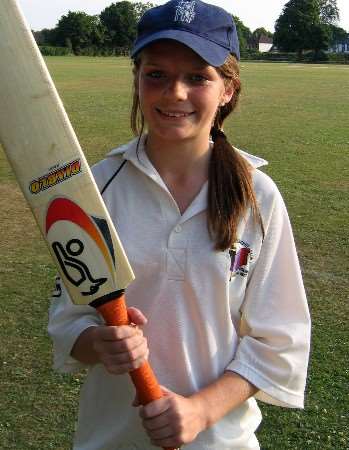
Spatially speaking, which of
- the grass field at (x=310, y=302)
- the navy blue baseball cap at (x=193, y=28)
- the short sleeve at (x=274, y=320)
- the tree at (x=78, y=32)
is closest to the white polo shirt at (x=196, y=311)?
the short sleeve at (x=274, y=320)

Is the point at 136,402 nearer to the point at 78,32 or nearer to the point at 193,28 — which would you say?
the point at 193,28

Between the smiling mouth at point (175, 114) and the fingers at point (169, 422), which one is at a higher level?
the smiling mouth at point (175, 114)

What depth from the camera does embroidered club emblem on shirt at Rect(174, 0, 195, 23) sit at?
5.50 ft

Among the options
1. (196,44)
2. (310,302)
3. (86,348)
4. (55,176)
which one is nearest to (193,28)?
(196,44)

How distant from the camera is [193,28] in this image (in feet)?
5.46

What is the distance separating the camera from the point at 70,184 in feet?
5.28

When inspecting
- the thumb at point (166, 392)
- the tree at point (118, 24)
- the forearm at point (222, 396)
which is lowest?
the tree at point (118, 24)

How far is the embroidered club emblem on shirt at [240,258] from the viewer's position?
169 cm

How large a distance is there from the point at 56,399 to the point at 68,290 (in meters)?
2.13

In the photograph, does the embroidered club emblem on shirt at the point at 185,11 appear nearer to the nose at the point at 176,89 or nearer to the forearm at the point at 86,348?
the nose at the point at 176,89

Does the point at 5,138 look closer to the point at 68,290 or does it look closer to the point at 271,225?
the point at 68,290

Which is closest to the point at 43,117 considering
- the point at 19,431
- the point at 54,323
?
the point at 54,323

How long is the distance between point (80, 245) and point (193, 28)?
1.97ft

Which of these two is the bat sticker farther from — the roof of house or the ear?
the roof of house
